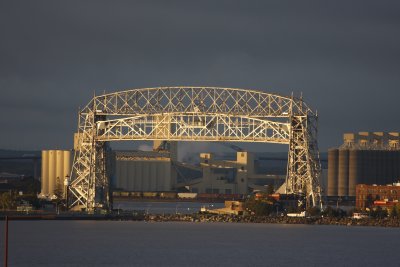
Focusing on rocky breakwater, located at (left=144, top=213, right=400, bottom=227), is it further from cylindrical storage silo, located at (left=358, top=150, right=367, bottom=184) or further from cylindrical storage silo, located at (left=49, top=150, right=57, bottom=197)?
cylindrical storage silo, located at (left=358, top=150, right=367, bottom=184)

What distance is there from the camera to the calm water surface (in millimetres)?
73875

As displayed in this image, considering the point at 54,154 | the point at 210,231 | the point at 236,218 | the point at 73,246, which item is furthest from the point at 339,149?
the point at 73,246

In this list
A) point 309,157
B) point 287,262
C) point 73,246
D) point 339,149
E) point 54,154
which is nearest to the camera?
point 287,262

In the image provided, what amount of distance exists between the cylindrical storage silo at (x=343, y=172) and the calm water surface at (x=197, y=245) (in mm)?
72997

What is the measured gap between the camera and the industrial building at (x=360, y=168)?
188 metres

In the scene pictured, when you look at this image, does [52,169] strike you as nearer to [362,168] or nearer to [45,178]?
[45,178]

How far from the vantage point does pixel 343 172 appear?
625 ft

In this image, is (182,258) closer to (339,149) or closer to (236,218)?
(236,218)

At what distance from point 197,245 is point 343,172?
347 feet

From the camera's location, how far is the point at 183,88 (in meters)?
119

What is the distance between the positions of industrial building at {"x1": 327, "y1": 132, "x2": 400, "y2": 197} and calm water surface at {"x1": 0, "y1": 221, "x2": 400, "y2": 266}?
73201 millimetres

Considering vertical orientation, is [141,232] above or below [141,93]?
below

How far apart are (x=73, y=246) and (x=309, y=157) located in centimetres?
3425

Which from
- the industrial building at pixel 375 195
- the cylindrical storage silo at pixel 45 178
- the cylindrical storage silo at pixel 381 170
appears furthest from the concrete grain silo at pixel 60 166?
the cylindrical storage silo at pixel 381 170
